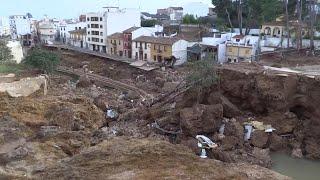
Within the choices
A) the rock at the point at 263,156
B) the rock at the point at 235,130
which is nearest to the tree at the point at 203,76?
the rock at the point at 235,130

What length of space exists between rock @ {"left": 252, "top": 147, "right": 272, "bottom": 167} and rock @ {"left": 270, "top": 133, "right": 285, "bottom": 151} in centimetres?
78

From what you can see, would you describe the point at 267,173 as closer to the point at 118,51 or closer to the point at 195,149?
the point at 195,149

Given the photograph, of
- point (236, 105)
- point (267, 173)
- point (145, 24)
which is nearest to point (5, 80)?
point (236, 105)

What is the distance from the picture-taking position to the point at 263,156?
27.4m

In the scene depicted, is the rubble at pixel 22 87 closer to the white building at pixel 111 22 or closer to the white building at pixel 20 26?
the white building at pixel 111 22

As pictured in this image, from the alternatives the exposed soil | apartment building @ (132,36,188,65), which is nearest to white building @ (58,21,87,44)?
apartment building @ (132,36,188,65)

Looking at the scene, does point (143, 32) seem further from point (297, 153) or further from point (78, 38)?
point (297, 153)

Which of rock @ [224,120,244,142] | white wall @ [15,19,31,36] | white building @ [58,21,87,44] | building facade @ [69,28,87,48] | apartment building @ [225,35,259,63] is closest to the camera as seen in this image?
rock @ [224,120,244,142]

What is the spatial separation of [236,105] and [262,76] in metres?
3.12

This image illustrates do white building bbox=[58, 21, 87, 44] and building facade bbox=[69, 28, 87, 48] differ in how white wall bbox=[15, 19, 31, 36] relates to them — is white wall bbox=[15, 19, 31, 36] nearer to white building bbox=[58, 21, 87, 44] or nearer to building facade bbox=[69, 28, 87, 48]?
white building bbox=[58, 21, 87, 44]

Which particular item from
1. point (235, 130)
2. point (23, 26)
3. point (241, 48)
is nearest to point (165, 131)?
point (235, 130)

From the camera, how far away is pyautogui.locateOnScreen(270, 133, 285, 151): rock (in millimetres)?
29234

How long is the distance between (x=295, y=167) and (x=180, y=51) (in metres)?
32.1

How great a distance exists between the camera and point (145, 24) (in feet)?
277
